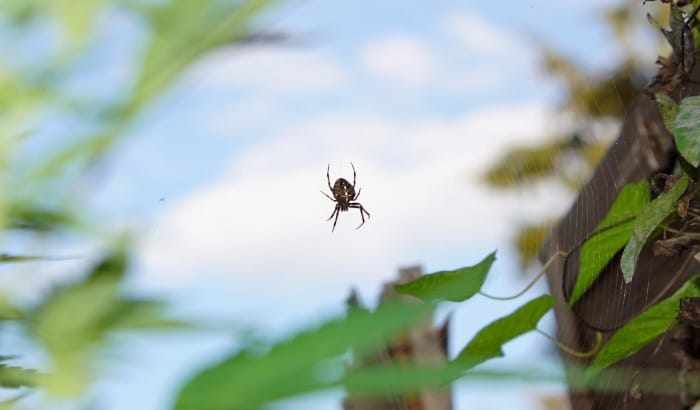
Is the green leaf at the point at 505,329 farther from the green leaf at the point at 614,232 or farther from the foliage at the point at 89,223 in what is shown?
the foliage at the point at 89,223

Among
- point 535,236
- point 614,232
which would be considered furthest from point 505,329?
point 535,236

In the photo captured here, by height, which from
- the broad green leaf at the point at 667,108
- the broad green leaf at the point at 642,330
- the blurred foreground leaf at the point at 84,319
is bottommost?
the blurred foreground leaf at the point at 84,319

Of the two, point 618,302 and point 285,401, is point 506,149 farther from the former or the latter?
point 285,401

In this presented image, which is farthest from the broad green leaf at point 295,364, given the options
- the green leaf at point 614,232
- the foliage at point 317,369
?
the green leaf at point 614,232

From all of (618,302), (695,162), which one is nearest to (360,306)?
(695,162)

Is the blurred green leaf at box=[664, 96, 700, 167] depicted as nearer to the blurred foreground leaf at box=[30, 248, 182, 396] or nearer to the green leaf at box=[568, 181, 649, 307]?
the green leaf at box=[568, 181, 649, 307]
